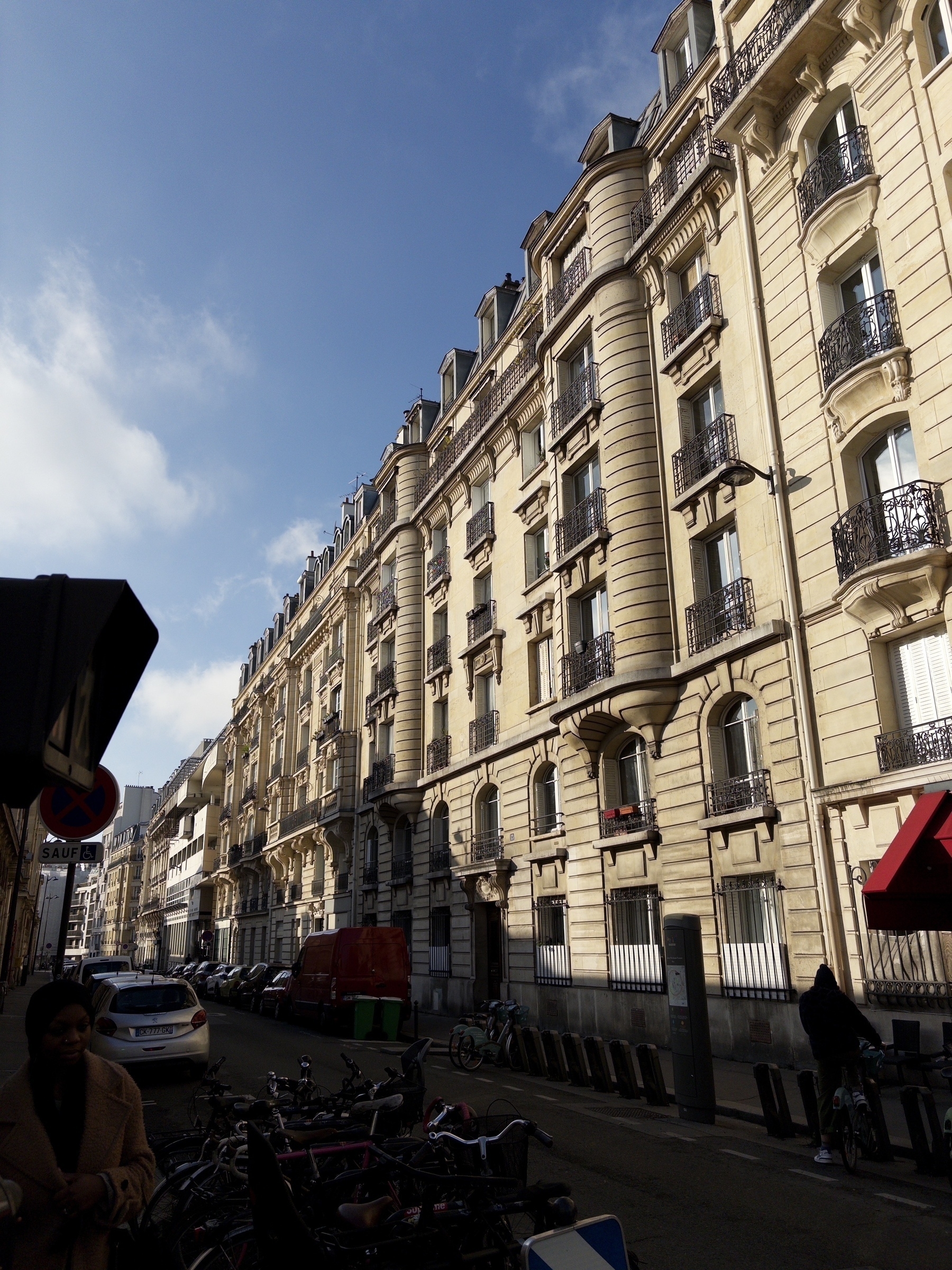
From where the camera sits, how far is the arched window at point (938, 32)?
47.3 feet

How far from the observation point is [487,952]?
2628 centimetres

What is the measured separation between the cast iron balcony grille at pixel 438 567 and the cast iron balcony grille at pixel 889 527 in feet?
59.1

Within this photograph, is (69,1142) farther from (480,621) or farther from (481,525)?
(481,525)

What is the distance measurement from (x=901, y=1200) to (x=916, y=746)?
7.08 metres

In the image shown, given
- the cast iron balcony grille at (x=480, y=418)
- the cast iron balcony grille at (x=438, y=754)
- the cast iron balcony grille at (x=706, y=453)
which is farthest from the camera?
the cast iron balcony grille at (x=438, y=754)

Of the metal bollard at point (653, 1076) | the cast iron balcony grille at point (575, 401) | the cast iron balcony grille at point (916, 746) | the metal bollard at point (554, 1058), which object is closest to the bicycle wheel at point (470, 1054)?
the metal bollard at point (554, 1058)

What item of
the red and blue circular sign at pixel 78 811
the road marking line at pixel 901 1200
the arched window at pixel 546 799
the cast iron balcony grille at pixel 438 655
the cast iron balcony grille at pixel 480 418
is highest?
the cast iron balcony grille at pixel 480 418

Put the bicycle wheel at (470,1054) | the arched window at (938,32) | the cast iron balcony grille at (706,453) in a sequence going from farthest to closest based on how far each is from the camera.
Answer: the cast iron balcony grille at (706,453)
the bicycle wheel at (470,1054)
the arched window at (938,32)

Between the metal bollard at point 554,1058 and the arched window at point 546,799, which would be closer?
the metal bollard at point 554,1058

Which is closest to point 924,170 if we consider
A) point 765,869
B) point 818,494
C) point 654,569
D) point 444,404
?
point 818,494

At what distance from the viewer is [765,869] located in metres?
15.9

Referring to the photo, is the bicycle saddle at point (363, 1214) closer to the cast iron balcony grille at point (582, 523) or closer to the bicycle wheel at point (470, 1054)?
the bicycle wheel at point (470, 1054)

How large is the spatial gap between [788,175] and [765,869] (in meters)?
12.5

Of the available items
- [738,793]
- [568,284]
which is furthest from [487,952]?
[568,284]
